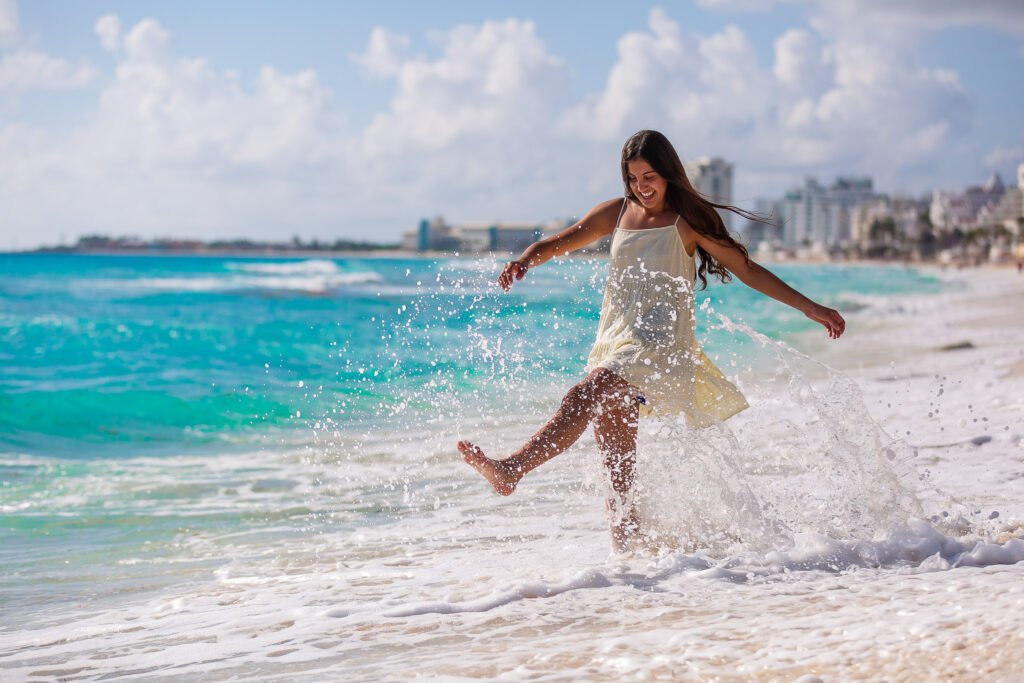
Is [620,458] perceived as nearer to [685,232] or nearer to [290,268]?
[685,232]

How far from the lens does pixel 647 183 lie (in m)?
4.16

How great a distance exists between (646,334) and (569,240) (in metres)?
0.66

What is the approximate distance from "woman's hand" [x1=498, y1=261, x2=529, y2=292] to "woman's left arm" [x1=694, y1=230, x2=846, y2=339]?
31.3 inches

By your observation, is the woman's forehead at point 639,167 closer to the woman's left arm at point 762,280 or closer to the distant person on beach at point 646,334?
the distant person on beach at point 646,334

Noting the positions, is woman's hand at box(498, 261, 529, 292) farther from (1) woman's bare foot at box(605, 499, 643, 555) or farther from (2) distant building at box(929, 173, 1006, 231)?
(2) distant building at box(929, 173, 1006, 231)

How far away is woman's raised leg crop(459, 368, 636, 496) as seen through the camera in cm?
414

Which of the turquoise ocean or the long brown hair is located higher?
the long brown hair

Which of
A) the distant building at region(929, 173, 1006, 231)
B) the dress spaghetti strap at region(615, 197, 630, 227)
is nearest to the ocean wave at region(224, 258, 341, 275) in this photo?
the dress spaghetti strap at region(615, 197, 630, 227)

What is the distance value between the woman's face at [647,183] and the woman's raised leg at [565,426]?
0.75m

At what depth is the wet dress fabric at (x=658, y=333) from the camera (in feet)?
13.6

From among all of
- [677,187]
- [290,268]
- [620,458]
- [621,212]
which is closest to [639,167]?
[677,187]

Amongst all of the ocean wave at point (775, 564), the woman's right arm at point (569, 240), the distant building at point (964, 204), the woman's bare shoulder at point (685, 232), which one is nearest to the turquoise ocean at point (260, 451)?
the ocean wave at point (775, 564)

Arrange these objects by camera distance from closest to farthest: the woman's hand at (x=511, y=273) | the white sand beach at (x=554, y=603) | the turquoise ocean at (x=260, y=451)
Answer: the white sand beach at (x=554, y=603), the woman's hand at (x=511, y=273), the turquoise ocean at (x=260, y=451)

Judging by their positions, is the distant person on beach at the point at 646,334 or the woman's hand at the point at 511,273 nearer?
the distant person on beach at the point at 646,334
